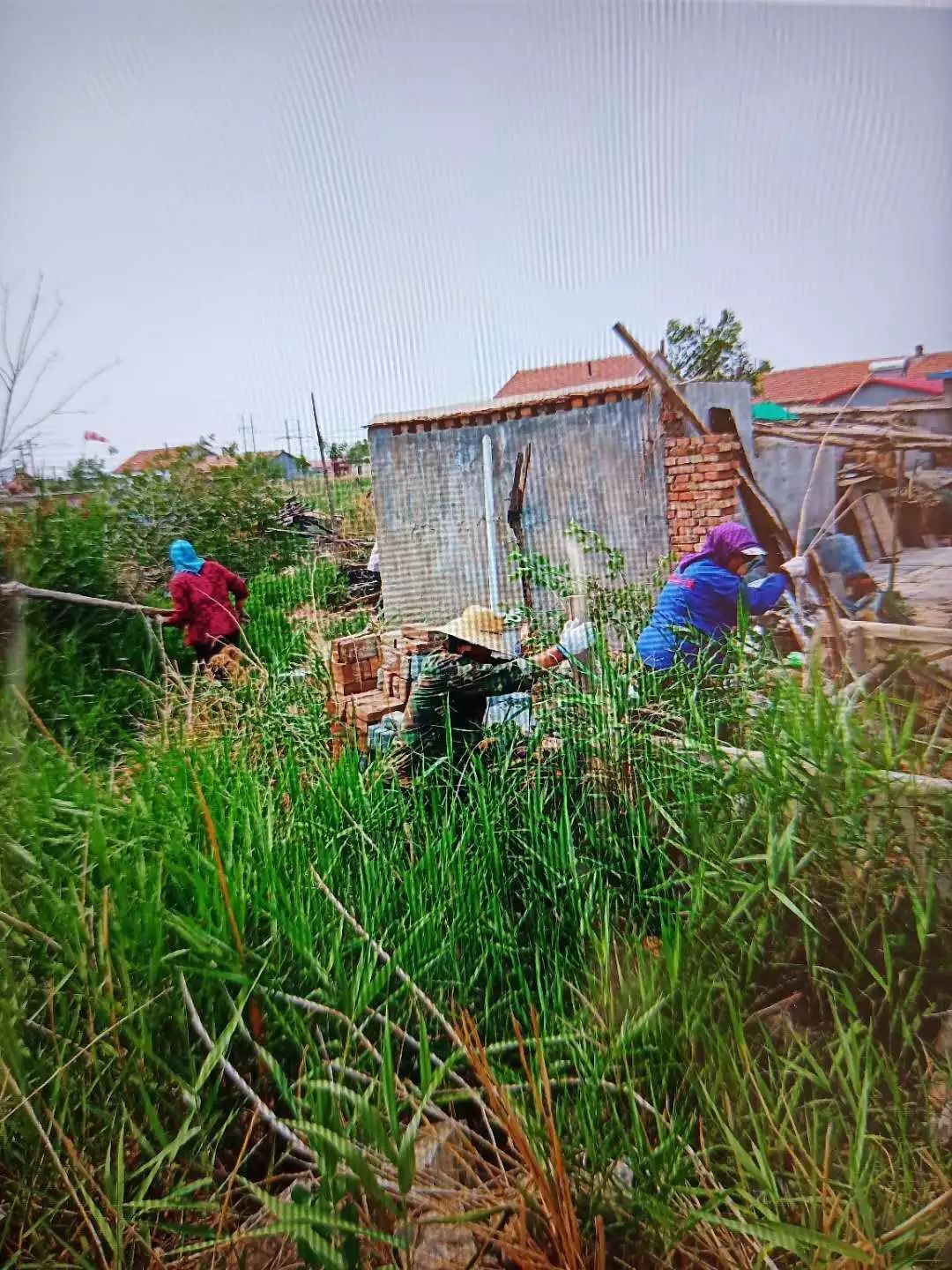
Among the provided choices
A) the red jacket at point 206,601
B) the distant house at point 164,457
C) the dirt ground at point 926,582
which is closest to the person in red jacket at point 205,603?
the red jacket at point 206,601

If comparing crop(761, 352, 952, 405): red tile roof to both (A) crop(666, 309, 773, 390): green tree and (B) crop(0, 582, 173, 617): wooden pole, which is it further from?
(B) crop(0, 582, 173, 617): wooden pole

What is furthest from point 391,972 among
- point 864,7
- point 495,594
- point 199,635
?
point 864,7

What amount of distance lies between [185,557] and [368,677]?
61 cm

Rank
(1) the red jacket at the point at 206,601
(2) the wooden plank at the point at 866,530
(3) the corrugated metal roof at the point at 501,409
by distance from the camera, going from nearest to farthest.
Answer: (2) the wooden plank at the point at 866,530 < (3) the corrugated metal roof at the point at 501,409 < (1) the red jacket at the point at 206,601

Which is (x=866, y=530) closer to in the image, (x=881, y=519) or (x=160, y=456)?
(x=881, y=519)

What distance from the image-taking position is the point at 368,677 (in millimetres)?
2168

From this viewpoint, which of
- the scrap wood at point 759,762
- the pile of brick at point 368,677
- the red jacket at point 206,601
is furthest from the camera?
the red jacket at point 206,601

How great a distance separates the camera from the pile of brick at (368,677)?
215cm

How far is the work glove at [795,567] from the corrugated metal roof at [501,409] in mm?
578

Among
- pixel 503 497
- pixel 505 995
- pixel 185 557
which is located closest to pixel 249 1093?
pixel 505 995

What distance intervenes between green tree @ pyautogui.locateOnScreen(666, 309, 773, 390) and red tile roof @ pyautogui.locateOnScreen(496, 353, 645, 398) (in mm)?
98

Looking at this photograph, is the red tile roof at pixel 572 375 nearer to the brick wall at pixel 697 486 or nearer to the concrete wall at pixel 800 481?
the brick wall at pixel 697 486

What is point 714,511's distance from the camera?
6.56 feet

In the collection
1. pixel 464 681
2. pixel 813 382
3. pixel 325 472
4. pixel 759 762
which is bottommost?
pixel 759 762
